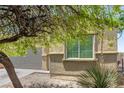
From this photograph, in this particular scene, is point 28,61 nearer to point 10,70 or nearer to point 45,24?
point 10,70

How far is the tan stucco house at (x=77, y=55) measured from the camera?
405cm

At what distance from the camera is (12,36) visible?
4.32 meters

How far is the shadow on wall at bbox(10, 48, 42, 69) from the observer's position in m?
4.04

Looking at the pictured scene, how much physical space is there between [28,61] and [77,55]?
0.66 m

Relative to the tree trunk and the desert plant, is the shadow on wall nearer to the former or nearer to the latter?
the tree trunk

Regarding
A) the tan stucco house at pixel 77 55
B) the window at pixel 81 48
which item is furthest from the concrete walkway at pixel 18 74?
the window at pixel 81 48

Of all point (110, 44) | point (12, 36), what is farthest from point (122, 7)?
point (12, 36)

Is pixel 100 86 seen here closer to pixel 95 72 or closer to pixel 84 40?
pixel 95 72

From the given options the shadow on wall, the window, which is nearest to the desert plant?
the window

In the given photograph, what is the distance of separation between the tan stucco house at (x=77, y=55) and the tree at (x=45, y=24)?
0.39 ft

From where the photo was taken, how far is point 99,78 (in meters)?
3.92

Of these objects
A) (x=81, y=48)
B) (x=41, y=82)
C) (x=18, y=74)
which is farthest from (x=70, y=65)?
(x=18, y=74)

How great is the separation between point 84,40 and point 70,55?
12.1 inches

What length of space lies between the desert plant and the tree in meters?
0.52
